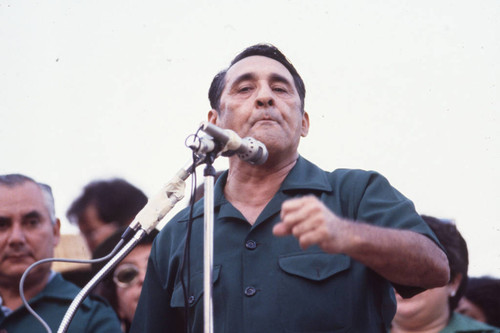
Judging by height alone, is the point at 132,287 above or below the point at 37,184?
below

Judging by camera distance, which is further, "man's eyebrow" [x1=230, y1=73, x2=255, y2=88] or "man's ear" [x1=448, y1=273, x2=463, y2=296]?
"man's ear" [x1=448, y1=273, x2=463, y2=296]

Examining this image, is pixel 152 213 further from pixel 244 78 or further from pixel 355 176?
pixel 244 78

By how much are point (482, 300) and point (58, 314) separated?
264 centimetres

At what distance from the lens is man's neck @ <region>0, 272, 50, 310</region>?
11.8 feet

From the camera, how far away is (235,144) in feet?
6.40

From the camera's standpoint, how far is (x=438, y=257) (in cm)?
221

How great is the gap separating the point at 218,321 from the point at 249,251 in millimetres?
286

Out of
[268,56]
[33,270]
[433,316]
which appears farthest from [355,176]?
[33,270]

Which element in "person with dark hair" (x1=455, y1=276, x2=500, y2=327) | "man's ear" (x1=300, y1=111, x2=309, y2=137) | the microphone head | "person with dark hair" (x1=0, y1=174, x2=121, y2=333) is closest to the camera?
the microphone head

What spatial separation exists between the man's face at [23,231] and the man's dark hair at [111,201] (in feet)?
2.00

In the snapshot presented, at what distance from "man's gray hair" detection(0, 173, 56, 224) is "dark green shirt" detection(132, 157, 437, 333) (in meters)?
1.47

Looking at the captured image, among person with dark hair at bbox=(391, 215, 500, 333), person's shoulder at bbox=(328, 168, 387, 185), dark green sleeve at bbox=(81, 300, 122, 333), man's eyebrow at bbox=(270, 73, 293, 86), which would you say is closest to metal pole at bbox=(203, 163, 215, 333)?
person's shoulder at bbox=(328, 168, 387, 185)

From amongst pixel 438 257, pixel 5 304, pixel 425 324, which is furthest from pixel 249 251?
pixel 5 304

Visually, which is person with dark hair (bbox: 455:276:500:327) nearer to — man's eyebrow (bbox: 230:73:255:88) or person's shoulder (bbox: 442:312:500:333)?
person's shoulder (bbox: 442:312:500:333)
